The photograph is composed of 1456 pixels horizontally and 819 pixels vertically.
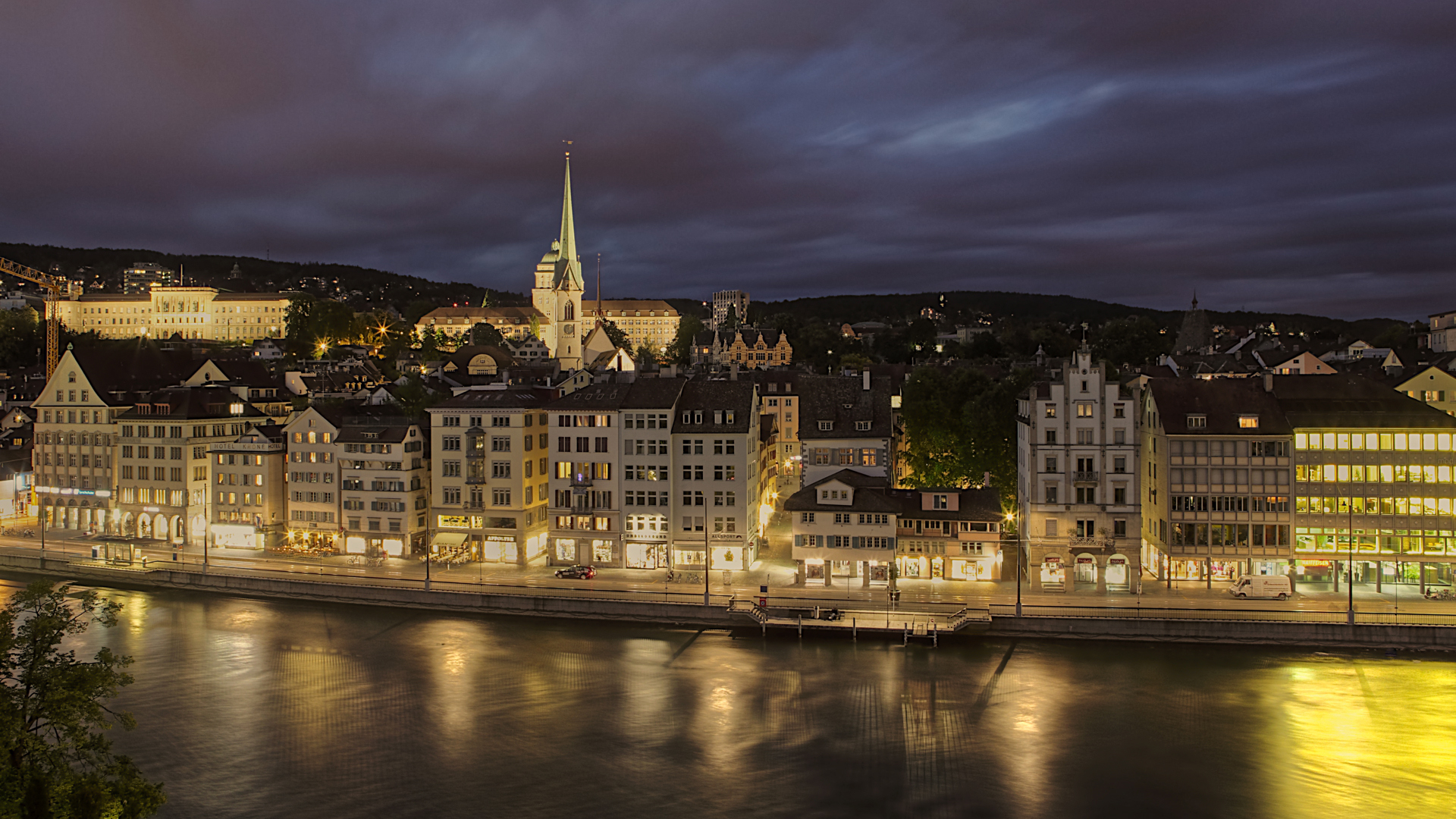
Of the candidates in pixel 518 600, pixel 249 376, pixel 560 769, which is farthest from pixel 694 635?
pixel 249 376

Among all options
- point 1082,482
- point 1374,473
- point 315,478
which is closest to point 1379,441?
point 1374,473

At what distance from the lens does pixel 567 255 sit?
161 metres

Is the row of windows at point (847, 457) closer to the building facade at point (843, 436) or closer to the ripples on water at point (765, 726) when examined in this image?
the building facade at point (843, 436)

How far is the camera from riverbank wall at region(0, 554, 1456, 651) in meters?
43.2

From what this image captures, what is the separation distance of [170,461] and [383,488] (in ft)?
59.4

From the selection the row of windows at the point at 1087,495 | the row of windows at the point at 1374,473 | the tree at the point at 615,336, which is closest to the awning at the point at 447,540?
the row of windows at the point at 1087,495

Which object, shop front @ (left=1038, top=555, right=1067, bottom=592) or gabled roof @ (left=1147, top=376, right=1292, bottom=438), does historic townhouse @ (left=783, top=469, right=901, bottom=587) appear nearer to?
shop front @ (left=1038, top=555, right=1067, bottom=592)

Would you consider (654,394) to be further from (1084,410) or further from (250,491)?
(250,491)

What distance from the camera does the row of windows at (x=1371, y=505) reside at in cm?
4869

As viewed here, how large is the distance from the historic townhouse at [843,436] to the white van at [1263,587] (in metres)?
18.0

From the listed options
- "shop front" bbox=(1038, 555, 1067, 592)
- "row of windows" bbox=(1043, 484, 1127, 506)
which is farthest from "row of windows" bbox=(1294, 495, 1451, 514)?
"shop front" bbox=(1038, 555, 1067, 592)

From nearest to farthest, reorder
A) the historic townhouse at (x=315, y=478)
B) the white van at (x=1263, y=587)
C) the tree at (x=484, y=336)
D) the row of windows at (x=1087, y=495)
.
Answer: the white van at (x=1263, y=587) < the row of windows at (x=1087, y=495) < the historic townhouse at (x=315, y=478) < the tree at (x=484, y=336)

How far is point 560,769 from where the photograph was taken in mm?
32219

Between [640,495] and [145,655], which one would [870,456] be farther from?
[145,655]
